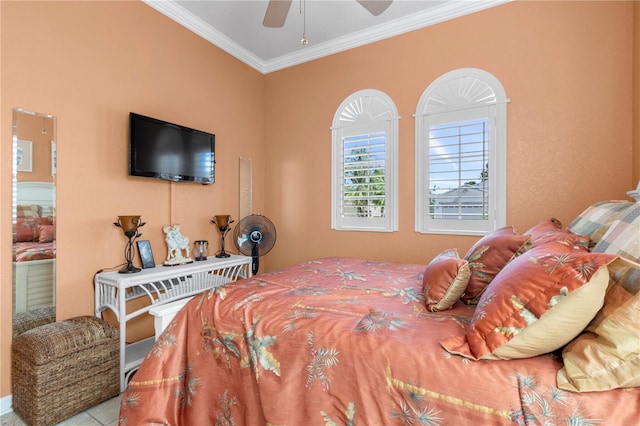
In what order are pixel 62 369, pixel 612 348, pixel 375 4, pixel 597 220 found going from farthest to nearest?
pixel 375 4 → pixel 62 369 → pixel 597 220 → pixel 612 348

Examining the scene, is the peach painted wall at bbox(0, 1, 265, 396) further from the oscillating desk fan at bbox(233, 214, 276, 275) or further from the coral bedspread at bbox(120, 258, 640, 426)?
the coral bedspread at bbox(120, 258, 640, 426)

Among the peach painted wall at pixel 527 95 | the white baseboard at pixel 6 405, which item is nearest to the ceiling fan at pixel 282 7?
the peach painted wall at pixel 527 95

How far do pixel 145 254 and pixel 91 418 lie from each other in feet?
3.73

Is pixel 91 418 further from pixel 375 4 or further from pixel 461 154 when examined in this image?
pixel 461 154

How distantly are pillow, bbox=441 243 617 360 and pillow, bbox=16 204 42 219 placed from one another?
247 cm

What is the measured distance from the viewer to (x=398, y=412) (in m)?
0.93

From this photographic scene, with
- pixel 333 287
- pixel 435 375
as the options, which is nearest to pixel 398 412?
pixel 435 375

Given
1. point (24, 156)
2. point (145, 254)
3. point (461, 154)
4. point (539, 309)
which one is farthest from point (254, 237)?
point (539, 309)

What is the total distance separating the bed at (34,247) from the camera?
1.85 m

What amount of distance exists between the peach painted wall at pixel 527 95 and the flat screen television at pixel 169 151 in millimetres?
1238

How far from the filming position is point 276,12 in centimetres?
214

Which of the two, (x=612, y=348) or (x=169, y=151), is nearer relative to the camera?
(x=612, y=348)

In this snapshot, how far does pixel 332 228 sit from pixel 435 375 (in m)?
2.56

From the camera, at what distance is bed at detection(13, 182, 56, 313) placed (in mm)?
1852
